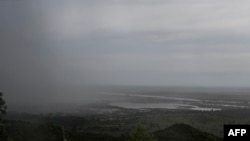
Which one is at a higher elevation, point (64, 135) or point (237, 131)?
point (237, 131)

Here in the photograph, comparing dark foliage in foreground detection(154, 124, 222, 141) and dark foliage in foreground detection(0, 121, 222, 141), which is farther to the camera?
dark foliage in foreground detection(154, 124, 222, 141)

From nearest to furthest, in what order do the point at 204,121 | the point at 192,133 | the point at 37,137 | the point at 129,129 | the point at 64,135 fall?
1. the point at 37,137
2. the point at 64,135
3. the point at 192,133
4. the point at 129,129
5. the point at 204,121

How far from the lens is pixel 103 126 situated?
304 feet

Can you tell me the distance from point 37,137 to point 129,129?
1140 inches

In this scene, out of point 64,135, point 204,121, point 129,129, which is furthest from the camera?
point 204,121

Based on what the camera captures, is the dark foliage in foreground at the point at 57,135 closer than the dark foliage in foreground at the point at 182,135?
Yes

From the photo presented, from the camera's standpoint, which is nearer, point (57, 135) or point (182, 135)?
point (57, 135)

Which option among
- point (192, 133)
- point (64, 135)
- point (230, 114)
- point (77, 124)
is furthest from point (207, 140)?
point (230, 114)

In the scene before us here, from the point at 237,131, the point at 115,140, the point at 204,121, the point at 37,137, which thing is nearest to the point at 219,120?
the point at 204,121

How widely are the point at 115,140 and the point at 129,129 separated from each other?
70.4ft

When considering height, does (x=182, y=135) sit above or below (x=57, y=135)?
above

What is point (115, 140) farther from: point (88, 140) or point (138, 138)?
point (138, 138)

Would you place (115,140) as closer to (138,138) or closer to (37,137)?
(37,137)

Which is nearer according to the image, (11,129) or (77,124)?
(11,129)
